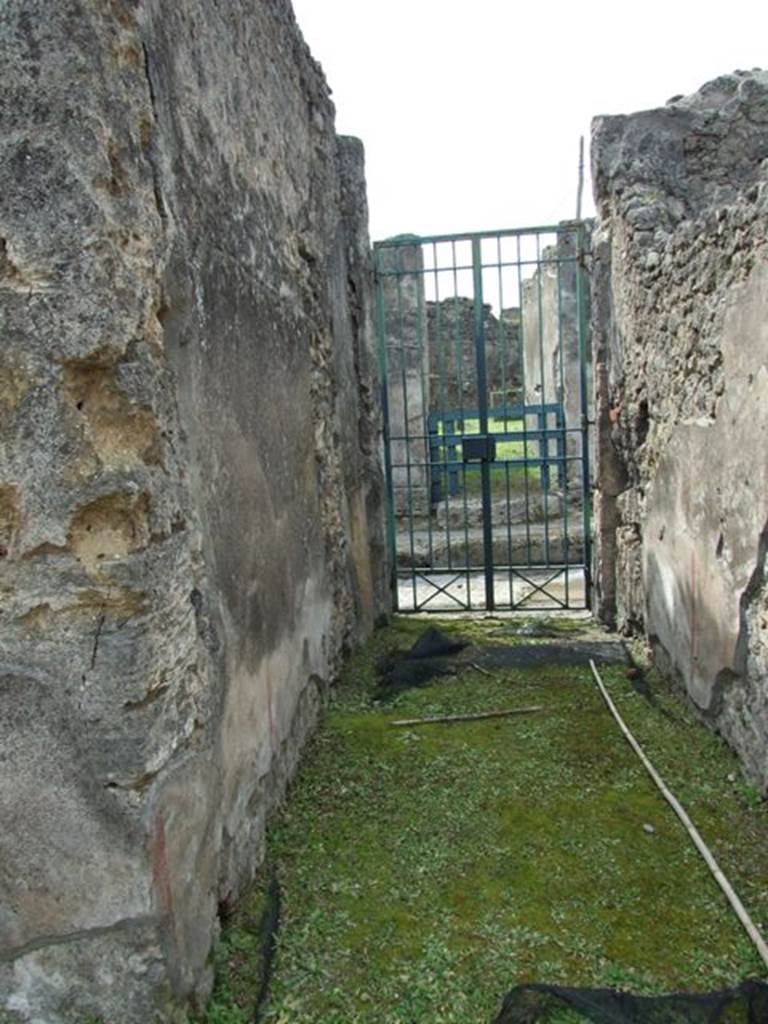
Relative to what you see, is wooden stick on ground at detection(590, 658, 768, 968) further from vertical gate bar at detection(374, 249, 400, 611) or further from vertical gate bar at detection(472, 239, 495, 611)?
vertical gate bar at detection(374, 249, 400, 611)

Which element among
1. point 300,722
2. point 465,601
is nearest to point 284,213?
point 300,722

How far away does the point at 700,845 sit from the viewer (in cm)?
260

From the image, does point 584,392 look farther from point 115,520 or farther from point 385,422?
point 115,520

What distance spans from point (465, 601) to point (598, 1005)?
4519 mm

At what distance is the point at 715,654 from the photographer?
3.29m

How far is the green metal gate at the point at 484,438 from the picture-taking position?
5.45 metres

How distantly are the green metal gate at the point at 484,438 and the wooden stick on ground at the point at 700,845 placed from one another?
89.2 inches

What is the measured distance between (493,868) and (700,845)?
0.68 meters

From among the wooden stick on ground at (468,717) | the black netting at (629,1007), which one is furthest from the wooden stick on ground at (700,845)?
the wooden stick on ground at (468,717)

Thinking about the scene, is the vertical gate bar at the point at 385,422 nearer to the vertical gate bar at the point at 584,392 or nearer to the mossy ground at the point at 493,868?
the vertical gate bar at the point at 584,392

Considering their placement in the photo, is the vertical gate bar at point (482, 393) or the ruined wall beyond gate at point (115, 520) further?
the vertical gate bar at point (482, 393)

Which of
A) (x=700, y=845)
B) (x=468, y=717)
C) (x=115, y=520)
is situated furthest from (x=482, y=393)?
(x=115, y=520)

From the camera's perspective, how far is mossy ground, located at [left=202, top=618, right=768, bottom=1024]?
2064 mm

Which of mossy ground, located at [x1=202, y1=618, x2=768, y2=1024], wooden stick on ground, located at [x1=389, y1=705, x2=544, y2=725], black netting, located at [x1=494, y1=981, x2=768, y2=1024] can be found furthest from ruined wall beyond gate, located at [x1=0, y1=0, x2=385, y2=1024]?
wooden stick on ground, located at [x1=389, y1=705, x2=544, y2=725]
